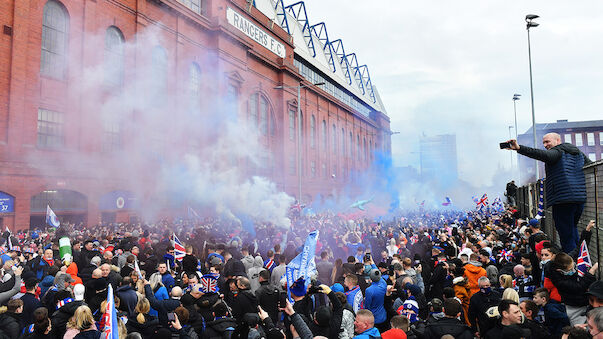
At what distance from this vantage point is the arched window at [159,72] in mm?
23828

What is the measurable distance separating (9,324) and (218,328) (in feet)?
8.86

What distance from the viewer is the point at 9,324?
5.04 meters

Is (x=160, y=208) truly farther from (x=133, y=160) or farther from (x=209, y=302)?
(x=209, y=302)

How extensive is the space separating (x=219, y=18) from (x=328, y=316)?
27866 millimetres

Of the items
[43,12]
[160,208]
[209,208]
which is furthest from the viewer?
[209,208]

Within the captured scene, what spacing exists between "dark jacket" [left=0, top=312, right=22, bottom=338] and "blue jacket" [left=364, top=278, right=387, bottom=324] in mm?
4643

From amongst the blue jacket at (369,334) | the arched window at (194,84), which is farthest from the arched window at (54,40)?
the blue jacket at (369,334)

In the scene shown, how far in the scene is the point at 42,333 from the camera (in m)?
4.84

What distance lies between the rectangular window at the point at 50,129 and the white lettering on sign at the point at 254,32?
15.3 meters

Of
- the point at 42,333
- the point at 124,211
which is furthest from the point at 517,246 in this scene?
the point at 124,211

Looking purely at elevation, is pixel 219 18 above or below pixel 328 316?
above

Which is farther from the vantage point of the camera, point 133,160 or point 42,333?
point 133,160

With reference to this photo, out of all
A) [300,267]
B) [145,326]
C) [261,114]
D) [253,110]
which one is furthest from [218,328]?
[261,114]

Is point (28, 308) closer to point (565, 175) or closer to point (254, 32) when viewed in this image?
point (565, 175)
